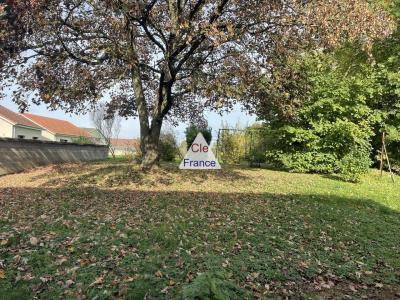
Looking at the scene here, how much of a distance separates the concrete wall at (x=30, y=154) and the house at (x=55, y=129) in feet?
71.5

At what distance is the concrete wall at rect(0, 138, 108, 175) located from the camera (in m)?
13.5

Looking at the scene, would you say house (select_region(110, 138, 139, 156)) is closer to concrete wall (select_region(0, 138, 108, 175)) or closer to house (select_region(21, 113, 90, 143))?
house (select_region(21, 113, 90, 143))

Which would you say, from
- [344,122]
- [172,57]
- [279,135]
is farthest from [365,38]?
[279,135]

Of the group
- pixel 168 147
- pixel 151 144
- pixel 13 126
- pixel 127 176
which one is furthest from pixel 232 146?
pixel 13 126

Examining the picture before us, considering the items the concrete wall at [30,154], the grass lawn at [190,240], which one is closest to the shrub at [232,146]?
the concrete wall at [30,154]

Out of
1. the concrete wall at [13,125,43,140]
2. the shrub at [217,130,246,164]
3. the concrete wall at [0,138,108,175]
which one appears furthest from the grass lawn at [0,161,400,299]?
the concrete wall at [13,125,43,140]

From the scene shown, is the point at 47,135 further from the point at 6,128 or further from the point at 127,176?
the point at 127,176

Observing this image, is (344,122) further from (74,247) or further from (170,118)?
(74,247)

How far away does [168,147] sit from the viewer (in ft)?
70.7

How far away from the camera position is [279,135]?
15.9 meters

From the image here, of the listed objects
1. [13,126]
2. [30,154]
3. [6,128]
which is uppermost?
[13,126]

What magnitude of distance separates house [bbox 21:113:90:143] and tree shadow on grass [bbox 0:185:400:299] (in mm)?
34061

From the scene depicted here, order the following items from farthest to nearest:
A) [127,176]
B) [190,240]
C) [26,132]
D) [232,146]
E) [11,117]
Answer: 1. [26,132]
2. [11,117]
3. [232,146]
4. [127,176]
5. [190,240]

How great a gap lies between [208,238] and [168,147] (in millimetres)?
15302
